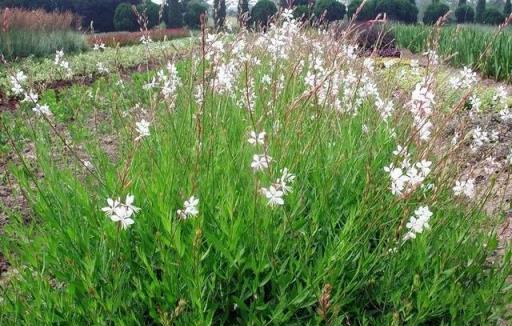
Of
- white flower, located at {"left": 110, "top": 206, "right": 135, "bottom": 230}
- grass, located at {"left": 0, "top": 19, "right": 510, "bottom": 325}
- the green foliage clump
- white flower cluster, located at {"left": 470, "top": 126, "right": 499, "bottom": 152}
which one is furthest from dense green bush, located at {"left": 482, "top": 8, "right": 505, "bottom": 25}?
white flower, located at {"left": 110, "top": 206, "right": 135, "bottom": 230}

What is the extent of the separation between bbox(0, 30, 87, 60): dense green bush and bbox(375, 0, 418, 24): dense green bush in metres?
22.3

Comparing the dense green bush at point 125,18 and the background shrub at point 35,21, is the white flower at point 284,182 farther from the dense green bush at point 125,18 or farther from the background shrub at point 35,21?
the dense green bush at point 125,18

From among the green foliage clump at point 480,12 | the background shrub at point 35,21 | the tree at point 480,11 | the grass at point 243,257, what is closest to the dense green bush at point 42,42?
the background shrub at point 35,21

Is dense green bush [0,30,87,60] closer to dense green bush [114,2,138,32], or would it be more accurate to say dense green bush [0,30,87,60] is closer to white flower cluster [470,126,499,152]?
white flower cluster [470,126,499,152]

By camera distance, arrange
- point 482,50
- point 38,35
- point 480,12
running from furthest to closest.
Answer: point 480,12
point 38,35
point 482,50

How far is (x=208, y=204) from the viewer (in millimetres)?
A: 2182

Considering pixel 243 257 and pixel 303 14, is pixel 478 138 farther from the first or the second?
pixel 303 14

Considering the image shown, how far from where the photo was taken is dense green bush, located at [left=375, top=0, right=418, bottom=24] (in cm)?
3291

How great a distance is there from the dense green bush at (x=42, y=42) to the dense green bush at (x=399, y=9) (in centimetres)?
2230

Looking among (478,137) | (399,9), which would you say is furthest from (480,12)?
(478,137)

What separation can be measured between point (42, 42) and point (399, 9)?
25.2 m

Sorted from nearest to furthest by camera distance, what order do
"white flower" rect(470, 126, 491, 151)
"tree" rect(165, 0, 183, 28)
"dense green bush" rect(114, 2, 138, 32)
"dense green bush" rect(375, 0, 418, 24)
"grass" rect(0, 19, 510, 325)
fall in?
"grass" rect(0, 19, 510, 325)
"white flower" rect(470, 126, 491, 151)
"dense green bush" rect(114, 2, 138, 32)
"tree" rect(165, 0, 183, 28)
"dense green bush" rect(375, 0, 418, 24)

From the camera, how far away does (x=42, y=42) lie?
14.2m

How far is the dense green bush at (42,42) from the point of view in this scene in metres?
13.2
